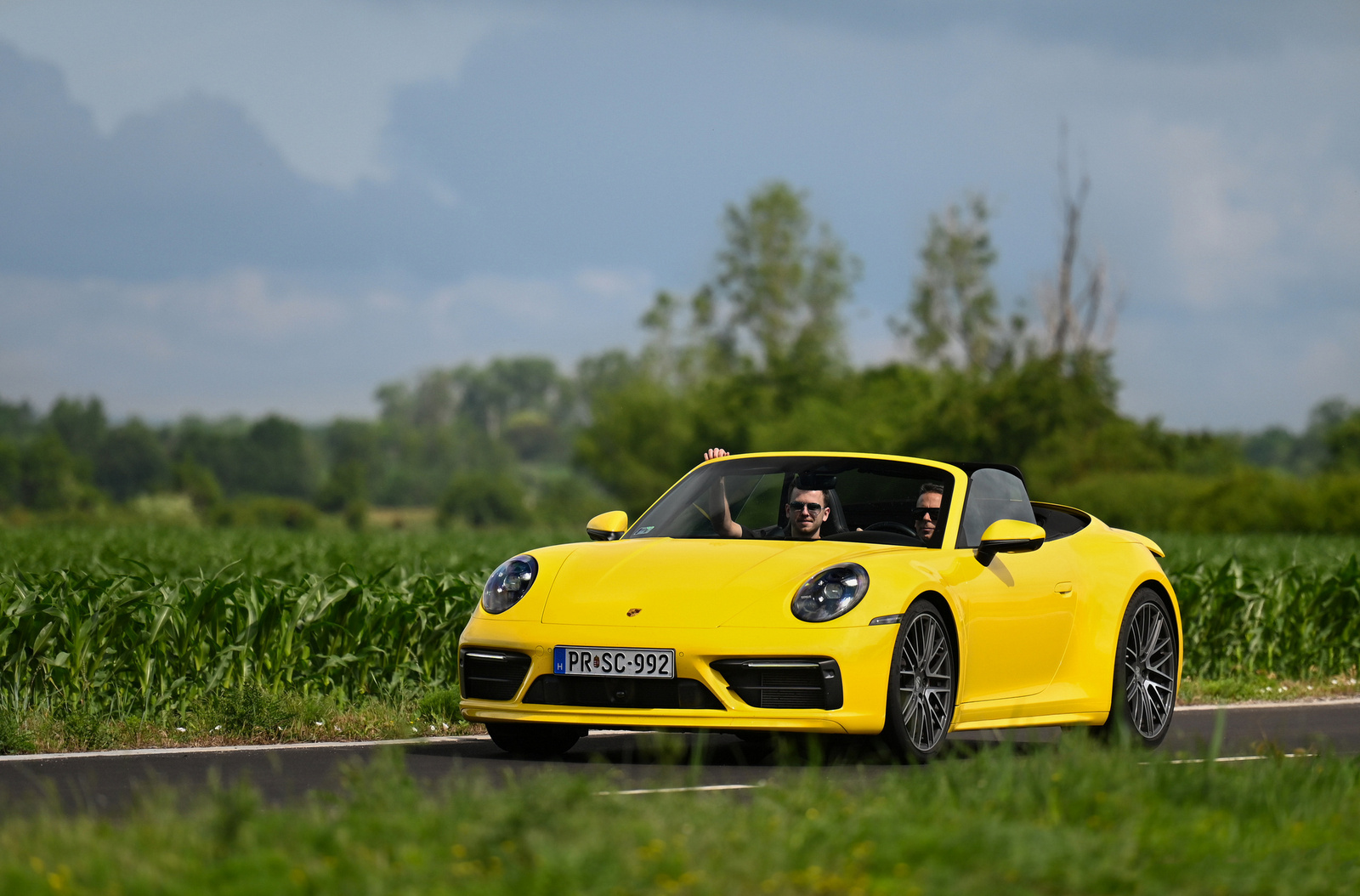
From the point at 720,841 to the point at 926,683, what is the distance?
13.2ft

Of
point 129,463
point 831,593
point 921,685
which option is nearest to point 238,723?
point 831,593

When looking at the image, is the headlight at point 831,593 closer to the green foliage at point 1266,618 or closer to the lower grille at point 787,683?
the lower grille at point 787,683

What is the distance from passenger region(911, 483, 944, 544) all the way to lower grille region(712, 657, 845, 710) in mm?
1622

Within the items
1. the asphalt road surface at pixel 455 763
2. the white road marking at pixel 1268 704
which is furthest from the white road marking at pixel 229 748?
the white road marking at pixel 1268 704

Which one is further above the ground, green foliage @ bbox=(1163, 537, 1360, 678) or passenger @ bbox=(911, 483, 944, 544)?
passenger @ bbox=(911, 483, 944, 544)

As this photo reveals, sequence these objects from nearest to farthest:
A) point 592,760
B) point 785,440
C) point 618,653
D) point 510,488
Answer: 1. point 618,653
2. point 592,760
3. point 785,440
4. point 510,488

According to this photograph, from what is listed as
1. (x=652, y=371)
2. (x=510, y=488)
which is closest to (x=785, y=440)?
(x=652, y=371)

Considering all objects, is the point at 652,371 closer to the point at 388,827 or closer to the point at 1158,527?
the point at 1158,527

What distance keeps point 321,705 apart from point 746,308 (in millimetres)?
100563

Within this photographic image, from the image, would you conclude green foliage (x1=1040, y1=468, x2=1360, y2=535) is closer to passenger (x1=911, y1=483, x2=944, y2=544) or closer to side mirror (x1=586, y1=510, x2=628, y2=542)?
passenger (x1=911, y1=483, x2=944, y2=544)

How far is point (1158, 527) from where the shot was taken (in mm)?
62531

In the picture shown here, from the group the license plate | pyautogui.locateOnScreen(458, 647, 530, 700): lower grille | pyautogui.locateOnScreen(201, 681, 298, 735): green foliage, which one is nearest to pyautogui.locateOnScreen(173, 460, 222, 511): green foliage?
pyautogui.locateOnScreen(201, 681, 298, 735): green foliage

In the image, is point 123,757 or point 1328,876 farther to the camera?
point 123,757

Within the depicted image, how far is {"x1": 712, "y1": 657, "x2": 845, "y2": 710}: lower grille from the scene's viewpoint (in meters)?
8.47
